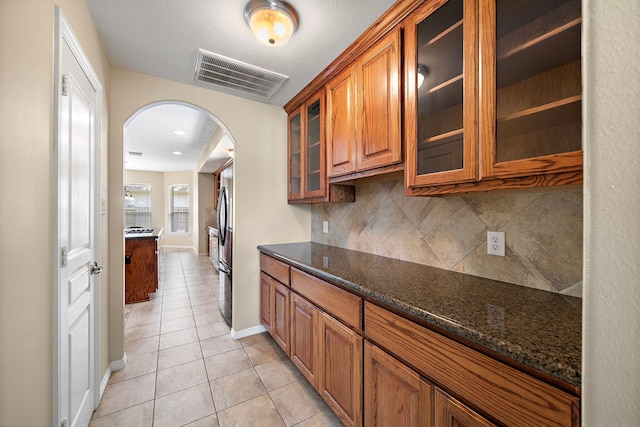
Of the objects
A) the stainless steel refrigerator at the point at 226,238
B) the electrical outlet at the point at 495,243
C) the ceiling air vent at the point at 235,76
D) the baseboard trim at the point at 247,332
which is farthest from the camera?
the stainless steel refrigerator at the point at 226,238

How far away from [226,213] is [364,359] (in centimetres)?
217

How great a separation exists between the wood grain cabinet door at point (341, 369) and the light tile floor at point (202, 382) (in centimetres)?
24

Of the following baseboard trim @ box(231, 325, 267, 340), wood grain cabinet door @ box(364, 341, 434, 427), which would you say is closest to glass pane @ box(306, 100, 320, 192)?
wood grain cabinet door @ box(364, 341, 434, 427)

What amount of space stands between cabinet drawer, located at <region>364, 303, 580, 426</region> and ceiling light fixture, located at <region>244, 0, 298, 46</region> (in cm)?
162

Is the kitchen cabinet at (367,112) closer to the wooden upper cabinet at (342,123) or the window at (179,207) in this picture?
the wooden upper cabinet at (342,123)

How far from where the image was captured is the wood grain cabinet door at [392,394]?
3.10 ft

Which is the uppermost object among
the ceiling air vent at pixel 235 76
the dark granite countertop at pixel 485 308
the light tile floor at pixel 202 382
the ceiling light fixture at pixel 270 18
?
the ceiling air vent at pixel 235 76

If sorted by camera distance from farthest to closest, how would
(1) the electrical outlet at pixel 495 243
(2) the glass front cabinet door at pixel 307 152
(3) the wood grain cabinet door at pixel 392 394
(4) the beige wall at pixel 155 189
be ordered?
1. (4) the beige wall at pixel 155 189
2. (2) the glass front cabinet door at pixel 307 152
3. (1) the electrical outlet at pixel 495 243
4. (3) the wood grain cabinet door at pixel 392 394

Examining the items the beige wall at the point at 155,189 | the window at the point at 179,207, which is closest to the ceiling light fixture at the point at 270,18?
the window at the point at 179,207

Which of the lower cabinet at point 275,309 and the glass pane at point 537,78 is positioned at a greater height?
the glass pane at point 537,78

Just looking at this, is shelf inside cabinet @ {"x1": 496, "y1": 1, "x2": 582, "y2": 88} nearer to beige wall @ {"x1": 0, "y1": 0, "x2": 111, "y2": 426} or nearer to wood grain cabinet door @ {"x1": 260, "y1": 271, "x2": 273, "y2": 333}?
beige wall @ {"x1": 0, "y1": 0, "x2": 111, "y2": 426}

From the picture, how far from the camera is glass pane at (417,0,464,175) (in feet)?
3.75

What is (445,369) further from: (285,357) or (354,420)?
(285,357)

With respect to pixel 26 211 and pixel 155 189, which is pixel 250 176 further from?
pixel 155 189
